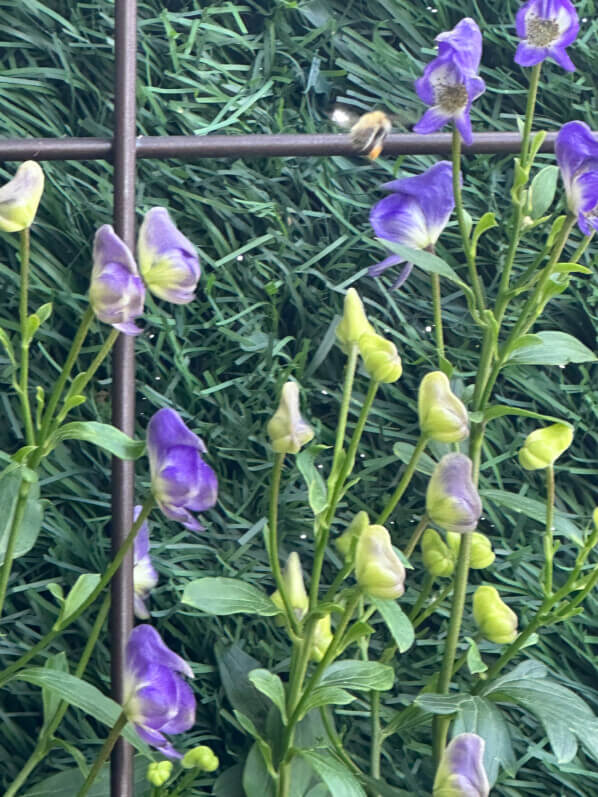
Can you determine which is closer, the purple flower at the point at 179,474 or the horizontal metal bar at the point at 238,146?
the purple flower at the point at 179,474

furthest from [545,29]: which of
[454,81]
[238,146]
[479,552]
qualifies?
[479,552]

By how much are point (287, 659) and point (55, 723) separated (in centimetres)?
18

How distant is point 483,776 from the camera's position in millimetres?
494

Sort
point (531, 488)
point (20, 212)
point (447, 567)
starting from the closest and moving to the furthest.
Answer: point (20, 212), point (447, 567), point (531, 488)

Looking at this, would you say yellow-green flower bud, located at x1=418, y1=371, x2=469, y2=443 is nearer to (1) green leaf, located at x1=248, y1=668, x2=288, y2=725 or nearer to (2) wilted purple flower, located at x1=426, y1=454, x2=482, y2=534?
(2) wilted purple flower, located at x1=426, y1=454, x2=482, y2=534

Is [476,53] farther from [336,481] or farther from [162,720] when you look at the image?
[162,720]

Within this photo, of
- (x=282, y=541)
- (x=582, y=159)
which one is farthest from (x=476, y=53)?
(x=282, y=541)

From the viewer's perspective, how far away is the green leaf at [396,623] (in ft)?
1.61

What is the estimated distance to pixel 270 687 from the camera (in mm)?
542

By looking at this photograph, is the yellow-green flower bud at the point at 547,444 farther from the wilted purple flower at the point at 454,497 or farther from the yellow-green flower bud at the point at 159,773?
the yellow-green flower bud at the point at 159,773

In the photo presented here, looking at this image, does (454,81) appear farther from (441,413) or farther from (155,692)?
(155,692)

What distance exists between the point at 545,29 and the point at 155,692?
416 mm

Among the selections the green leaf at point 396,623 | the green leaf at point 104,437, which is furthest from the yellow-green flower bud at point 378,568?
the green leaf at point 104,437

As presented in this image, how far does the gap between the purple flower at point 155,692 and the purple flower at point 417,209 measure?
27 cm
